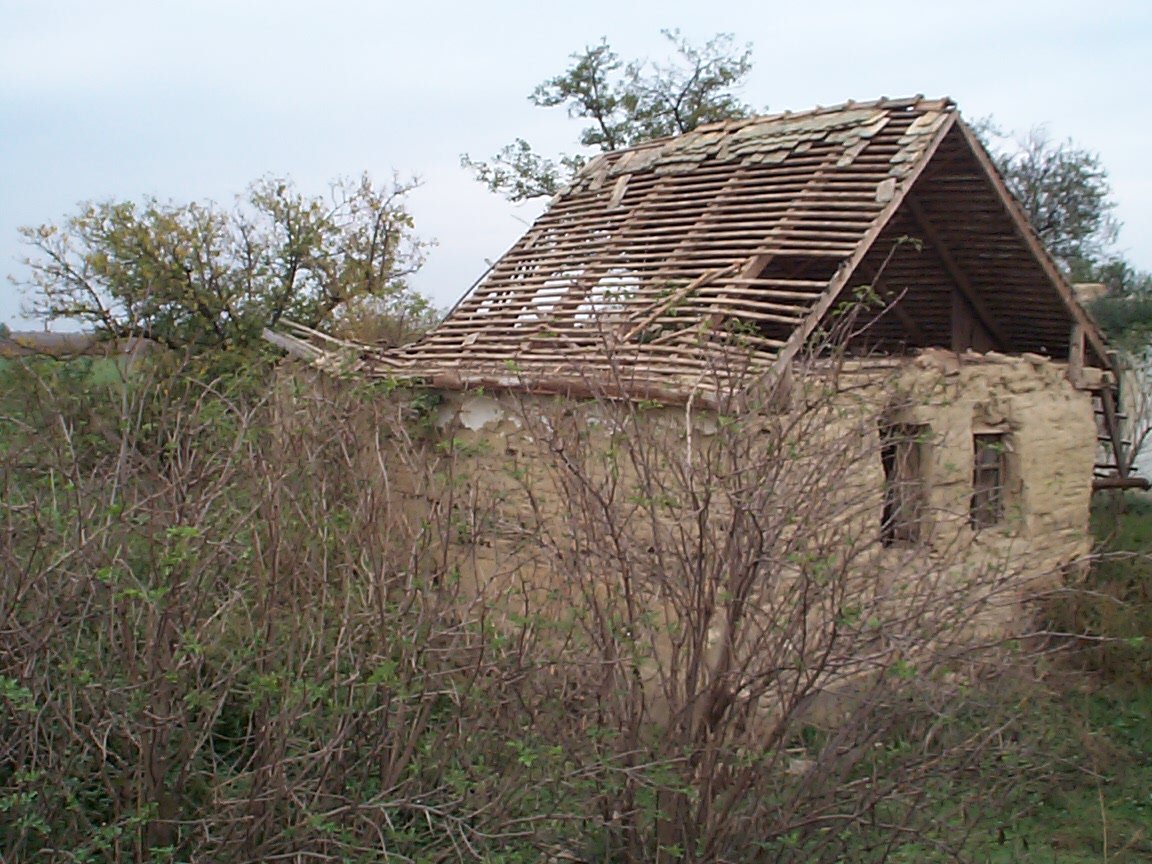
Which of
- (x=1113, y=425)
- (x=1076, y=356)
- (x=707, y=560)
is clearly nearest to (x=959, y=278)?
(x=1076, y=356)

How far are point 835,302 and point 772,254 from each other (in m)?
0.55

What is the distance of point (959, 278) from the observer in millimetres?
9641

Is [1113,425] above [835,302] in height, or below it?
below

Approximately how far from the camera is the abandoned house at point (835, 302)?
7324 millimetres

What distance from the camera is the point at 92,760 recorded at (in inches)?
163

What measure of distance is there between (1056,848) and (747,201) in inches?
196

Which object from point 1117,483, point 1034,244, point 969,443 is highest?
point 1034,244

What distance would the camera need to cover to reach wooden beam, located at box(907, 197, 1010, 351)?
29.6 ft

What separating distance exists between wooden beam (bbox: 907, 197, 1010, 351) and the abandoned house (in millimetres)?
17

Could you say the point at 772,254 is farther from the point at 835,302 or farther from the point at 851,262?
the point at 851,262

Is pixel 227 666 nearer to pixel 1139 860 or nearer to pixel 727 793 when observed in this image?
pixel 727 793

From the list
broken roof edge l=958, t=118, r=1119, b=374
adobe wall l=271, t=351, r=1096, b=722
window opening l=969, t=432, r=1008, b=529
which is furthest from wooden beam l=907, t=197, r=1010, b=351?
adobe wall l=271, t=351, r=1096, b=722

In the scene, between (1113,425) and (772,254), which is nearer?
(772,254)

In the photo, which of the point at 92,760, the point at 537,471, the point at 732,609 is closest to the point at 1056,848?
→ the point at 732,609
